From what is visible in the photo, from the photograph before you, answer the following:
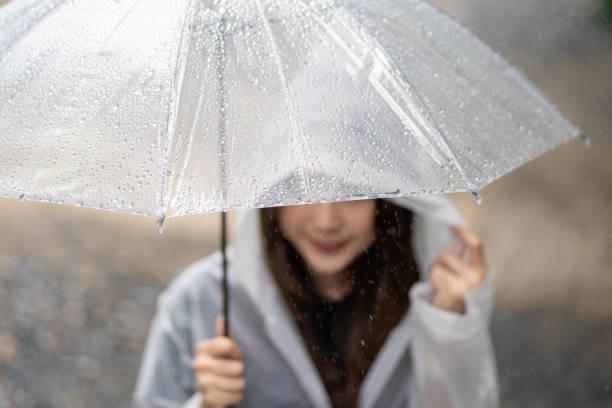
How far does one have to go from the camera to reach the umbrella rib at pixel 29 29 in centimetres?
160

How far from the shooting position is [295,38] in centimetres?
148

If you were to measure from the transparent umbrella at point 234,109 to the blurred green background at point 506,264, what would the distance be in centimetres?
259

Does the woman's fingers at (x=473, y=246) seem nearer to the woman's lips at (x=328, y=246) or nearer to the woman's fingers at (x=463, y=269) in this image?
the woman's fingers at (x=463, y=269)

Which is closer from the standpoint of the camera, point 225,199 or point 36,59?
point 225,199

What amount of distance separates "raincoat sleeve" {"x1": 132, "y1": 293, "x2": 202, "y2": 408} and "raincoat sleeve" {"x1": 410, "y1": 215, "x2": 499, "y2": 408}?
565 millimetres

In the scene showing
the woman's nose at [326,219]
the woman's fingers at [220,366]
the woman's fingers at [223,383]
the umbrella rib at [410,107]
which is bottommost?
the woman's fingers at [223,383]

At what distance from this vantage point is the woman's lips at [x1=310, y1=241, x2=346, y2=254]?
2173mm

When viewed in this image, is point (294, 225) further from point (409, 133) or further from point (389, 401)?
point (409, 133)

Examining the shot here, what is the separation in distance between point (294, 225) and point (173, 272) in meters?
3.01

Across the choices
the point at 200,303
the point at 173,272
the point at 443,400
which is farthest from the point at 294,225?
the point at 173,272

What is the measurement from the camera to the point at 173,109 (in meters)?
1.40

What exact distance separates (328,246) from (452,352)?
0.37 m

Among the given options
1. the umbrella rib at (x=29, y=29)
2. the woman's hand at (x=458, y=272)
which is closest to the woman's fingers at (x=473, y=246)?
the woman's hand at (x=458, y=272)

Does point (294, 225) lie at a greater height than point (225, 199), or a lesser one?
lesser
